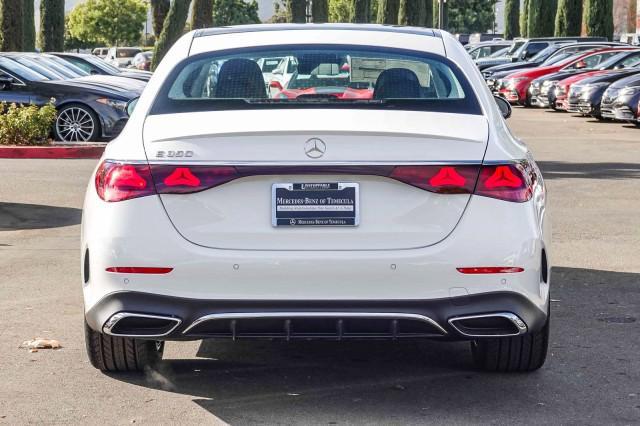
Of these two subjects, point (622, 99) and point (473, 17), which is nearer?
point (622, 99)

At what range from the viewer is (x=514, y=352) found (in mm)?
6258

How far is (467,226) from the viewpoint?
5.52 meters

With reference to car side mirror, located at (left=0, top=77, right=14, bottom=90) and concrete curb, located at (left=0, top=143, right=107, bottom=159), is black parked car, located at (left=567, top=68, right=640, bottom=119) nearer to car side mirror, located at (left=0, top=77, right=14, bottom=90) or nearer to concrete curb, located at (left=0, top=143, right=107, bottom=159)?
car side mirror, located at (left=0, top=77, right=14, bottom=90)

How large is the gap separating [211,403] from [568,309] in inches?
116

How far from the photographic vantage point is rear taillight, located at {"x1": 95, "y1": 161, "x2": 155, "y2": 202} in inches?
219

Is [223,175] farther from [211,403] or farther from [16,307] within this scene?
[16,307]

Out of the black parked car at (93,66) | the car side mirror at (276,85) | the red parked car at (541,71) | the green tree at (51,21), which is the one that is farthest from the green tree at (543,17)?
the car side mirror at (276,85)

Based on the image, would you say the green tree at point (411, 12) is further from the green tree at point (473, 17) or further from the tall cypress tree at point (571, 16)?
the green tree at point (473, 17)

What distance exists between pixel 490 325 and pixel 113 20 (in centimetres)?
12333

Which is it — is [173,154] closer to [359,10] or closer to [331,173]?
[331,173]

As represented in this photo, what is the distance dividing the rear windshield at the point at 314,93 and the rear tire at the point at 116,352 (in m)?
1.07

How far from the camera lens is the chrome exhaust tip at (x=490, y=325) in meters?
5.52

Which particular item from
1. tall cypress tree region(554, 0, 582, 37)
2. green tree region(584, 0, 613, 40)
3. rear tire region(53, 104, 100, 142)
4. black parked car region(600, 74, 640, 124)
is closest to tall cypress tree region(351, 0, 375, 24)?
tall cypress tree region(554, 0, 582, 37)

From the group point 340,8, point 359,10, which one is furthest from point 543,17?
point 340,8
